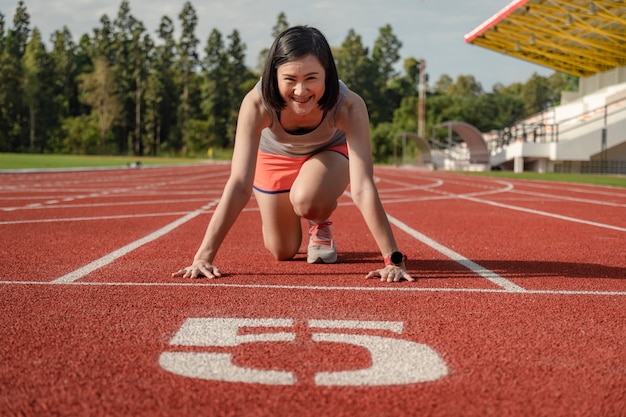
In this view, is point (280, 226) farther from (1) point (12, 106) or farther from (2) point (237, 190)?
(1) point (12, 106)

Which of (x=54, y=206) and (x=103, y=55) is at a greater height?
(x=103, y=55)

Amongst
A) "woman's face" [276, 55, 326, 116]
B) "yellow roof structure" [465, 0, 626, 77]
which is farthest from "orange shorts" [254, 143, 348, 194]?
"yellow roof structure" [465, 0, 626, 77]

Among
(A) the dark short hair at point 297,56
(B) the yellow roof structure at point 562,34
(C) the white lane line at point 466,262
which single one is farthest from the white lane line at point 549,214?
(B) the yellow roof structure at point 562,34

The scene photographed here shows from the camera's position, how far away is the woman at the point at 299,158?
4199 millimetres

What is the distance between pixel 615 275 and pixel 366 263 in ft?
5.68

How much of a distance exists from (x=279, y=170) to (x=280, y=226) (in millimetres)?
490

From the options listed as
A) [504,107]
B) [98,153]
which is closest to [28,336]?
[98,153]

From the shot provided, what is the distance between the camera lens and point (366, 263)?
516cm

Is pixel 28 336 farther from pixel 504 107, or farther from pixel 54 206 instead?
pixel 504 107

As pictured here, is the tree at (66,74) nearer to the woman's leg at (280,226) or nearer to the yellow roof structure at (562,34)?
the yellow roof structure at (562,34)

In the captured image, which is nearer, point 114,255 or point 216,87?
point 114,255

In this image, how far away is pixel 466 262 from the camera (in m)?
5.19

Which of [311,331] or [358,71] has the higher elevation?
[358,71]

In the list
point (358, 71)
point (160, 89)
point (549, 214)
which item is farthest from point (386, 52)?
point (549, 214)
